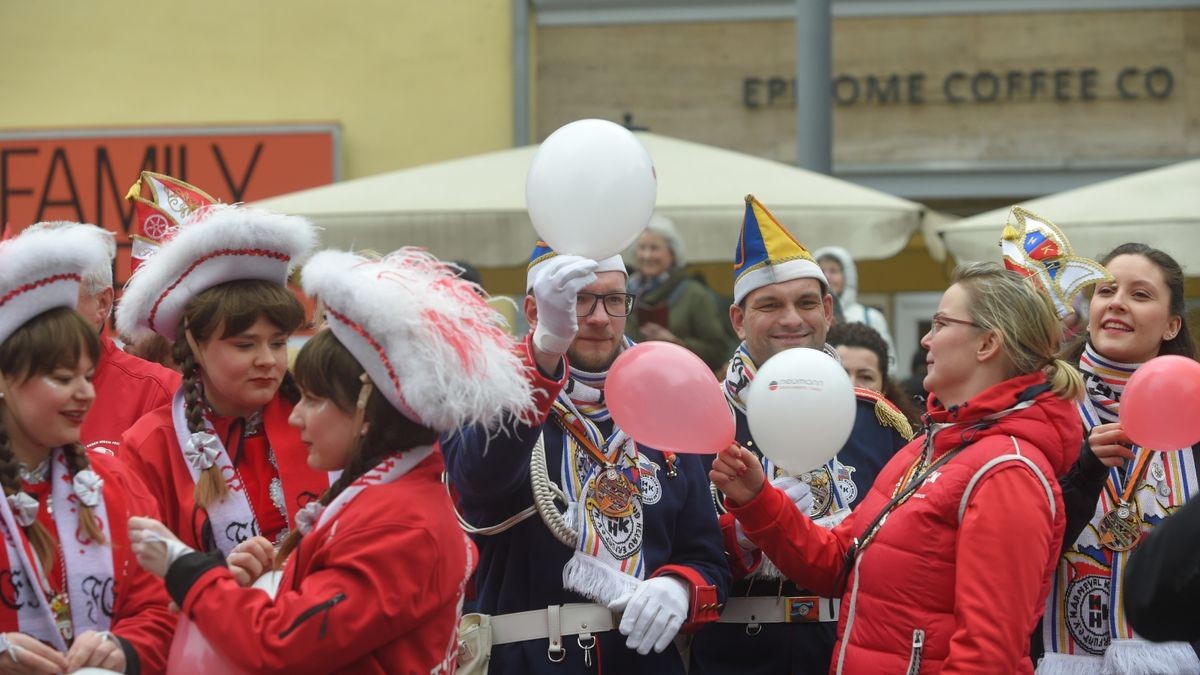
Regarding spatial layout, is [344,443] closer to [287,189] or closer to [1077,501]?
[1077,501]

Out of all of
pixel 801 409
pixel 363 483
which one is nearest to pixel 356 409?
pixel 363 483

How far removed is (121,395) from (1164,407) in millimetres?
2744

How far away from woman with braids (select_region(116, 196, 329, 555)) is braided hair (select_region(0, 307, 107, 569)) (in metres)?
0.34

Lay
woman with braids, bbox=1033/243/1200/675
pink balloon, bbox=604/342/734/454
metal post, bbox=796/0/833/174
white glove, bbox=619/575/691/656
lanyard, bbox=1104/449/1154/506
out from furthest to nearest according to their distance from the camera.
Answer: metal post, bbox=796/0/833/174, lanyard, bbox=1104/449/1154/506, woman with braids, bbox=1033/243/1200/675, white glove, bbox=619/575/691/656, pink balloon, bbox=604/342/734/454

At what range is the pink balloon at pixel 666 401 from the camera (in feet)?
12.0

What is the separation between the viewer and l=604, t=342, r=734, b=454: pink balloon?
365cm

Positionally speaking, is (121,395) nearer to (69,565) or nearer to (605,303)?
(69,565)

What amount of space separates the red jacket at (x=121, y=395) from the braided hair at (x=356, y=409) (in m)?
1.28

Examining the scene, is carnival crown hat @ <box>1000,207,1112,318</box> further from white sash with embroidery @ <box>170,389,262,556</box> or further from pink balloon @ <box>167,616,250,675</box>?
pink balloon @ <box>167,616,250,675</box>

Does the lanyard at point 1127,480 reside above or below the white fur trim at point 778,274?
below

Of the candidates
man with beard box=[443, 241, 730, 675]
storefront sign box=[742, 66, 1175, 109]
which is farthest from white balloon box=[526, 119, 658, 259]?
storefront sign box=[742, 66, 1175, 109]

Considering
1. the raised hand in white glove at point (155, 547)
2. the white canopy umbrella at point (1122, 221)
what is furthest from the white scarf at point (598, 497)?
the white canopy umbrella at point (1122, 221)

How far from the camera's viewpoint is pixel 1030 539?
3.47m

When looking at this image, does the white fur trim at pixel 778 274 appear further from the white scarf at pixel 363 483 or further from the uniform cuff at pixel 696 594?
the white scarf at pixel 363 483
